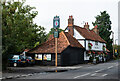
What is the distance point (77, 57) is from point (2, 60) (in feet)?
73.8

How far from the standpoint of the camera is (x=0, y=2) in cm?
2316

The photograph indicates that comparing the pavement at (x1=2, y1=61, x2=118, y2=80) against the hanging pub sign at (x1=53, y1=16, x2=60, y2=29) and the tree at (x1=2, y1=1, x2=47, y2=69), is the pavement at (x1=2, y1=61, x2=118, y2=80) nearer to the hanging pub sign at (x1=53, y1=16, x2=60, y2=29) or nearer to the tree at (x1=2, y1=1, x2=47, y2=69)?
the tree at (x1=2, y1=1, x2=47, y2=69)

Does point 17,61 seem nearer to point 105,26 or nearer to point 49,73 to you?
point 49,73

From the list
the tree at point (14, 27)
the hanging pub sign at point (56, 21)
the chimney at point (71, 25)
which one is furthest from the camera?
the chimney at point (71, 25)

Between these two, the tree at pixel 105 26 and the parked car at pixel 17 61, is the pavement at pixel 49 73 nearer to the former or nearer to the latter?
the parked car at pixel 17 61

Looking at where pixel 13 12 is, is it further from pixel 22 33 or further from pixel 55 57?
pixel 55 57

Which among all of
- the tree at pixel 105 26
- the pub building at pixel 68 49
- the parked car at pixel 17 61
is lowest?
the parked car at pixel 17 61

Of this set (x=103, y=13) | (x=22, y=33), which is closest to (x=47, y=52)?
(x=22, y=33)

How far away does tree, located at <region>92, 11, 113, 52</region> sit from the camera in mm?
70375

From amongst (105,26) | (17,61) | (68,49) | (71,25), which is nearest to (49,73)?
(17,61)

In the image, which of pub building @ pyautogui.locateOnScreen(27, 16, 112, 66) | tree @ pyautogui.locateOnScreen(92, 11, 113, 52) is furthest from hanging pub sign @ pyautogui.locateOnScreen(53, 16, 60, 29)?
tree @ pyautogui.locateOnScreen(92, 11, 113, 52)

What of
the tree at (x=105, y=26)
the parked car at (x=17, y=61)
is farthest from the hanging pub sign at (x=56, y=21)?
the tree at (x=105, y=26)

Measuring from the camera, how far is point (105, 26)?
7200 centimetres

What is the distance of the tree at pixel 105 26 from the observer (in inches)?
2771
